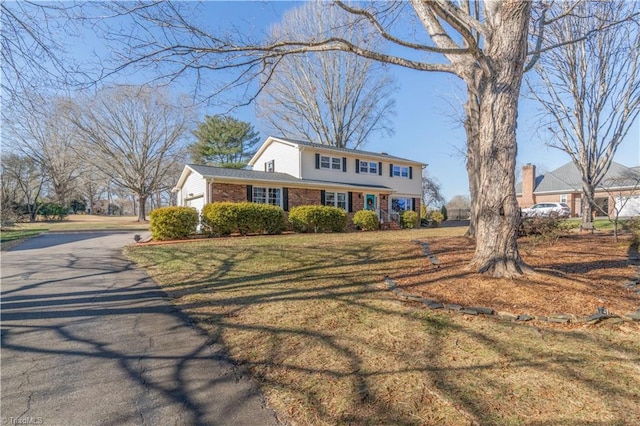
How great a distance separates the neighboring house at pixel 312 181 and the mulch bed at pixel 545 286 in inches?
460

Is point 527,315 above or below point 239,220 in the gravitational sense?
below

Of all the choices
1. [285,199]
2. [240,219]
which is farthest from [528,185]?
[240,219]

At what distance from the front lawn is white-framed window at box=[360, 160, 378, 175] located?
1674 cm

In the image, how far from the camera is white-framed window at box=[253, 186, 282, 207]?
53.1 feet

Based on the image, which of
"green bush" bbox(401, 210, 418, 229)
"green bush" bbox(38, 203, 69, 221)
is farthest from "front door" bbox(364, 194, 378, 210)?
"green bush" bbox(38, 203, 69, 221)

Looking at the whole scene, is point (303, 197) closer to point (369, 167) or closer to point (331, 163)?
point (331, 163)

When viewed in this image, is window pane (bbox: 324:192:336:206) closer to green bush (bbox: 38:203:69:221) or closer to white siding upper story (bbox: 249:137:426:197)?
white siding upper story (bbox: 249:137:426:197)

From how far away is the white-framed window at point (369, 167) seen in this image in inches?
840

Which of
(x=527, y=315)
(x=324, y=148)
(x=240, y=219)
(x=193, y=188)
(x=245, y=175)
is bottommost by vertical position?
(x=527, y=315)

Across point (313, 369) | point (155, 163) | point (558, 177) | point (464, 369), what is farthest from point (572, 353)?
point (558, 177)

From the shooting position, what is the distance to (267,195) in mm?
16406

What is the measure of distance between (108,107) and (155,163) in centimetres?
590

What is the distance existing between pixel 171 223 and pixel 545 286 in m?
12.4

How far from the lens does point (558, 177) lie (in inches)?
1268
